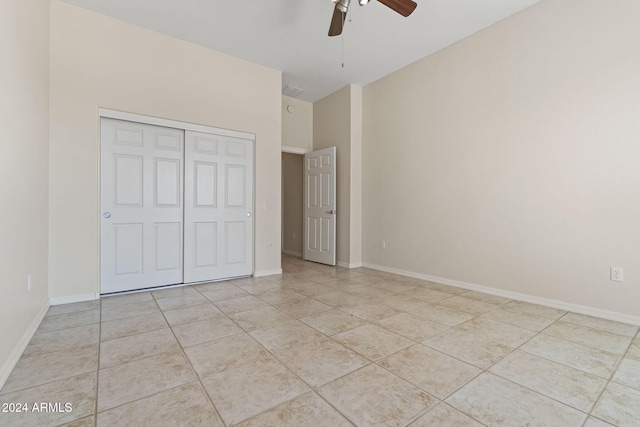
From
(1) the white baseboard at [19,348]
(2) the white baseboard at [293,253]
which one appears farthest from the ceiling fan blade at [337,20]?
(2) the white baseboard at [293,253]

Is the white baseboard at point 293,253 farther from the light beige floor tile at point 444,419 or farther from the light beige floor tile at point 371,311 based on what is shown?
the light beige floor tile at point 444,419

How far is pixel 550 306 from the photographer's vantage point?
2854mm

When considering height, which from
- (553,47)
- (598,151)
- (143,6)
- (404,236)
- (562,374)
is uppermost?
(143,6)

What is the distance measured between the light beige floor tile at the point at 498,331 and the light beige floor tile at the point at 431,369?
0.55 metres

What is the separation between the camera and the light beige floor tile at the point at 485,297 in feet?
9.98

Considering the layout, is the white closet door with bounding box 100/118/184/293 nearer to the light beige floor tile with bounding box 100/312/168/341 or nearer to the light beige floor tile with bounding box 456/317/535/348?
the light beige floor tile with bounding box 100/312/168/341

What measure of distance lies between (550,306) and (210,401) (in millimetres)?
3173

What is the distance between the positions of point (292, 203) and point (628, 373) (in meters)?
5.45

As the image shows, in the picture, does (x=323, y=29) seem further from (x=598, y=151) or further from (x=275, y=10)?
(x=598, y=151)

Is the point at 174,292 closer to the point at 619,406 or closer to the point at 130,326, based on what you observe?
the point at 130,326

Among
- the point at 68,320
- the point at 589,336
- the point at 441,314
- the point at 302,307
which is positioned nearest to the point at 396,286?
the point at 441,314

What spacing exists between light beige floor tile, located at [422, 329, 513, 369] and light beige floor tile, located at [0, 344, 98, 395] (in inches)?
87.3

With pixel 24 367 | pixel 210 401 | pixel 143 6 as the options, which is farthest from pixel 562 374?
pixel 143 6

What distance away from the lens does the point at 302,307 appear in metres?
2.83
